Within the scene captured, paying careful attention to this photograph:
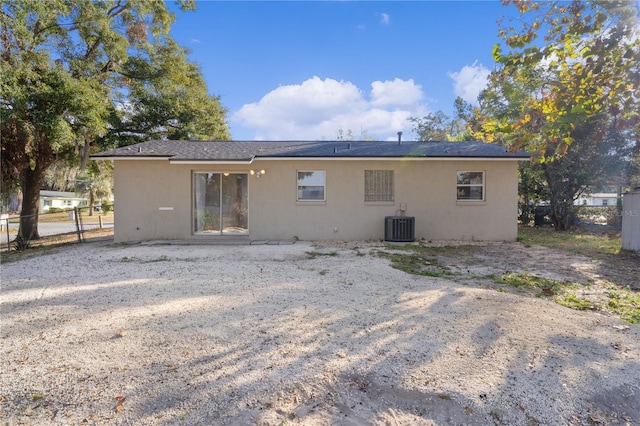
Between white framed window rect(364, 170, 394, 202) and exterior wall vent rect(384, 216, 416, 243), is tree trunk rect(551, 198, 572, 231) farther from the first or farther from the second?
white framed window rect(364, 170, 394, 202)

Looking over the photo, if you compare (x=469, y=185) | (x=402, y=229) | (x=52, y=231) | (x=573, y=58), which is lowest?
(x=52, y=231)

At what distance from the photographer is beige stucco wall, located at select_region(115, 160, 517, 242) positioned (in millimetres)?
10742

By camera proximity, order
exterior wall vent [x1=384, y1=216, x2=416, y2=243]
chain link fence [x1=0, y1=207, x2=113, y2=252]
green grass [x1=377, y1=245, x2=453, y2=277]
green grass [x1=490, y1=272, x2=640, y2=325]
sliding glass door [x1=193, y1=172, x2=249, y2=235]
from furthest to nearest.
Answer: chain link fence [x1=0, y1=207, x2=113, y2=252] < sliding glass door [x1=193, y1=172, x2=249, y2=235] < exterior wall vent [x1=384, y1=216, x2=416, y2=243] < green grass [x1=377, y1=245, x2=453, y2=277] < green grass [x1=490, y1=272, x2=640, y2=325]

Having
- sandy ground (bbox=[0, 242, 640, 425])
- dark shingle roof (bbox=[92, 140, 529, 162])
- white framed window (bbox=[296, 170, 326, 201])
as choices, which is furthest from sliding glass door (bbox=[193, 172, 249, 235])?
sandy ground (bbox=[0, 242, 640, 425])

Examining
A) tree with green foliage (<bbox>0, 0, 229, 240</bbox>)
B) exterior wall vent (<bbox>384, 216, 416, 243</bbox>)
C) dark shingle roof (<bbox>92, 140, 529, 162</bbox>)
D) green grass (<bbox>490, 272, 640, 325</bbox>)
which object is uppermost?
tree with green foliage (<bbox>0, 0, 229, 240</bbox>)

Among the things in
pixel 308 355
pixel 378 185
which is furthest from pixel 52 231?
pixel 308 355

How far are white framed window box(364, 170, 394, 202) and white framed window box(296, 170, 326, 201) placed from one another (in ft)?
4.85

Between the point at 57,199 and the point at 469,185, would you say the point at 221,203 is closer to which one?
the point at 469,185

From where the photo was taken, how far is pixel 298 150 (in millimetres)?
11250

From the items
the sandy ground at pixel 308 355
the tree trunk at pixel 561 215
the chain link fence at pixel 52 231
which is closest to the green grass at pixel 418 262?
the sandy ground at pixel 308 355

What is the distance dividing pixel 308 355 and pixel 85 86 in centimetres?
1304

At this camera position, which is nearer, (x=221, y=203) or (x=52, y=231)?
(x=221, y=203)

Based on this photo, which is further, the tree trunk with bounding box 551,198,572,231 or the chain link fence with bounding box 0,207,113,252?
the tree trunk with bounding box 551,198,572,231

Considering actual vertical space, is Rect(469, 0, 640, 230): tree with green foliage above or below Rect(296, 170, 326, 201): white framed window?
above
